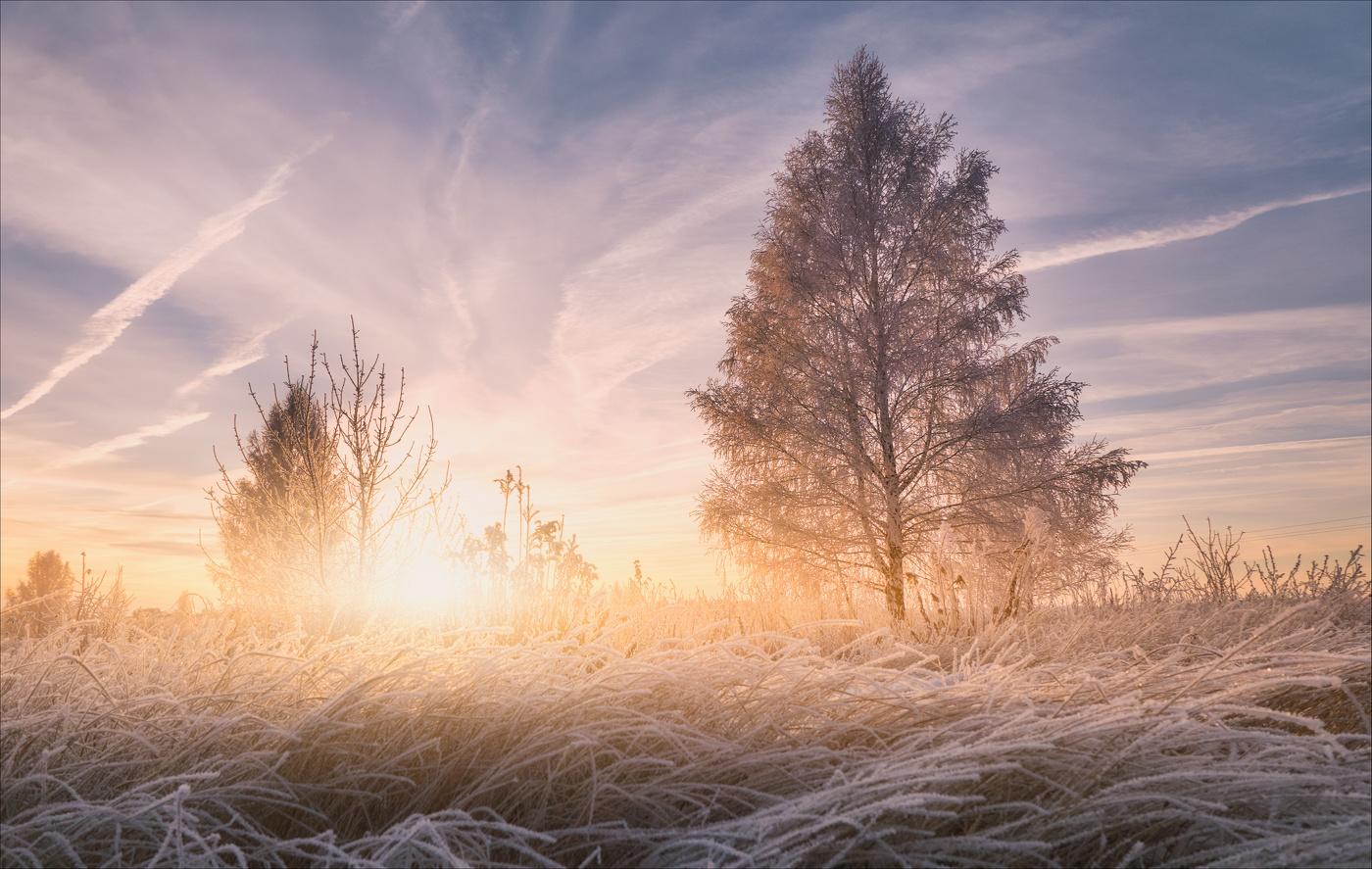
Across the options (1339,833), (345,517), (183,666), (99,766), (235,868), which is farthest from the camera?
(345,517)

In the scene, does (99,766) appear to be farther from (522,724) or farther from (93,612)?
(93,612)

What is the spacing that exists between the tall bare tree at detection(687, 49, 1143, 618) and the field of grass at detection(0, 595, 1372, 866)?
8152 mm

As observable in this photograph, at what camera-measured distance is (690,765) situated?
1804mm

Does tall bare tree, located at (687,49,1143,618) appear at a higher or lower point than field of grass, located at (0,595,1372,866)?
higher

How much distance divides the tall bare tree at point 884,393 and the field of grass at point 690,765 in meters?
8.15

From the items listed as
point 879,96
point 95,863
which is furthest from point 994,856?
point 879,96

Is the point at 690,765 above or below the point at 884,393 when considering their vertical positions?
below

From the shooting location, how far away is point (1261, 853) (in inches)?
55.4

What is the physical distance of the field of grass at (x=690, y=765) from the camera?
150cm

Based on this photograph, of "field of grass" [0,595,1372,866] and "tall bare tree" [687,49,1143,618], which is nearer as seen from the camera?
"field of grass" [0,595,1372,866]

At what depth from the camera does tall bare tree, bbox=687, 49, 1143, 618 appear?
417 inches

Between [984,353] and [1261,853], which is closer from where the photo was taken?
[1261,853]

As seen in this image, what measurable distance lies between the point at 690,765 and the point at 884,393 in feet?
31.9

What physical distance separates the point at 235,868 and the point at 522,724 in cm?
73
